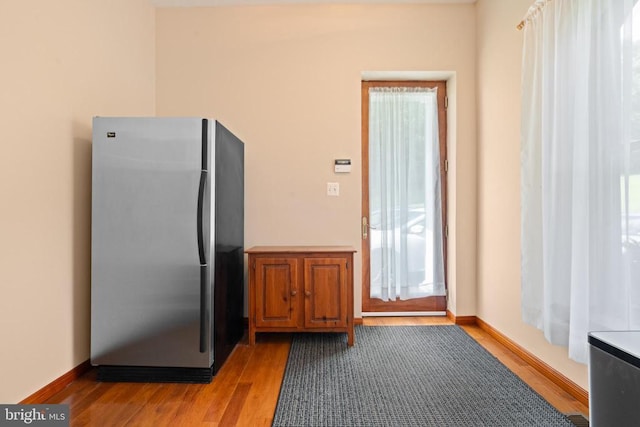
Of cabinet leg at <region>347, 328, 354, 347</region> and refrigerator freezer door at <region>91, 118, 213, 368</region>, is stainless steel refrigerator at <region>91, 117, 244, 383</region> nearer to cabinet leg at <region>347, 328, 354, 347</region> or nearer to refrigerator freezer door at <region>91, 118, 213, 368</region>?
refrigerator freezer door at <region>91, 118, 213, 368</region>

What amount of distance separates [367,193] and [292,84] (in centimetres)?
127

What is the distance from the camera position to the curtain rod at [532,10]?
2.15 metres

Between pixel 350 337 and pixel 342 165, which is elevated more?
pixel 342 165

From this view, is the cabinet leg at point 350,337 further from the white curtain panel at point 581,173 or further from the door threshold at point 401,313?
the white curtain panel at point 581,173

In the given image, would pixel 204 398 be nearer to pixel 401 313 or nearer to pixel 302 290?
pixel 302 290

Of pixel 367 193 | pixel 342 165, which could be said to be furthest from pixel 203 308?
pixel 367 193

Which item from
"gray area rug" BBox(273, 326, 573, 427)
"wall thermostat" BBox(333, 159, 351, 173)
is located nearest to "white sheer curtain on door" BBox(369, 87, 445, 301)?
"wall thermostat" BBox(333, 159, 351, 173)

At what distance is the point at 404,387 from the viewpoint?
2113mm

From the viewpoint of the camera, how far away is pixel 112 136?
2.18 m

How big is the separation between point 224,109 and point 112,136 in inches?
50.0

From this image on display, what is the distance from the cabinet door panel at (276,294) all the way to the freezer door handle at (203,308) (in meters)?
0.62

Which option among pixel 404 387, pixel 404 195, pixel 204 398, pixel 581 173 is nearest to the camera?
pixel 581 173

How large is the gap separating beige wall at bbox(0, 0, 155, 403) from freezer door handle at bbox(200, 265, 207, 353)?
33.5 inches

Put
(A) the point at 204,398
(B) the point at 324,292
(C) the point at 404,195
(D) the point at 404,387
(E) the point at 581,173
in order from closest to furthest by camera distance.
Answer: (E) the point at 581,173, (A) the point at 204,398, (D) the point at 404,387, (B) the point at 324,292, (C) the point at 404,195
